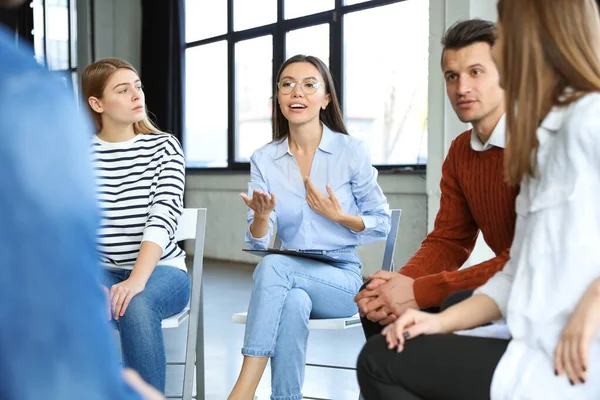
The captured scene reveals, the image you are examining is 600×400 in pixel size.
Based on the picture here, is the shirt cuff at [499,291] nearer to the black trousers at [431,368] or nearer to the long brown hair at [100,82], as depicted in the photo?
the black trousers at [431,368]

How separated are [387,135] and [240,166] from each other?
1.99m

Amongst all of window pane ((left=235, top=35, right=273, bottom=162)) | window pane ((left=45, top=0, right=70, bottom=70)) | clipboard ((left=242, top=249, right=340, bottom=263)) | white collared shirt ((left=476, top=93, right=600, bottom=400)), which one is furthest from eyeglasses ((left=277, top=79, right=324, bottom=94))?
window pane ((left=45, top=0, right=70, bottom=70))

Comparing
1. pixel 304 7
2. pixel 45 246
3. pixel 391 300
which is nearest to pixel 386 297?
pixel 391 300

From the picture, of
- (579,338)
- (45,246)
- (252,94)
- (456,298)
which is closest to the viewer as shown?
(45,246)

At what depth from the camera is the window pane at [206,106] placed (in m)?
7.96

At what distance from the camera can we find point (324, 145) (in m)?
2.61

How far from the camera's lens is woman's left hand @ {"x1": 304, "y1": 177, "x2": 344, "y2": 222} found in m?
2.39

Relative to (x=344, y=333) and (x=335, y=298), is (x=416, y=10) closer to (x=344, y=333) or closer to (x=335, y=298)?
(x=344, y=333)

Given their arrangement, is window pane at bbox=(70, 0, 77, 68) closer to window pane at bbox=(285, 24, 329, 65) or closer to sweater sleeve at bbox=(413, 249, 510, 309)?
window pane at bbox=(285, 24, 329, 65)

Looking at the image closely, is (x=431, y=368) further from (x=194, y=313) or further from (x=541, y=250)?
(x=194, y=313)

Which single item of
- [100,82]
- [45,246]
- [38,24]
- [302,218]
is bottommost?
[302,218]

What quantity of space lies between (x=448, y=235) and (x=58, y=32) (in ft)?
30.7

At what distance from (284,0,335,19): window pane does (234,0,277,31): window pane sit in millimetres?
206

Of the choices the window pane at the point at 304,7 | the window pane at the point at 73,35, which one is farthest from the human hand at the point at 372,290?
the window pane at the point at 73,35
